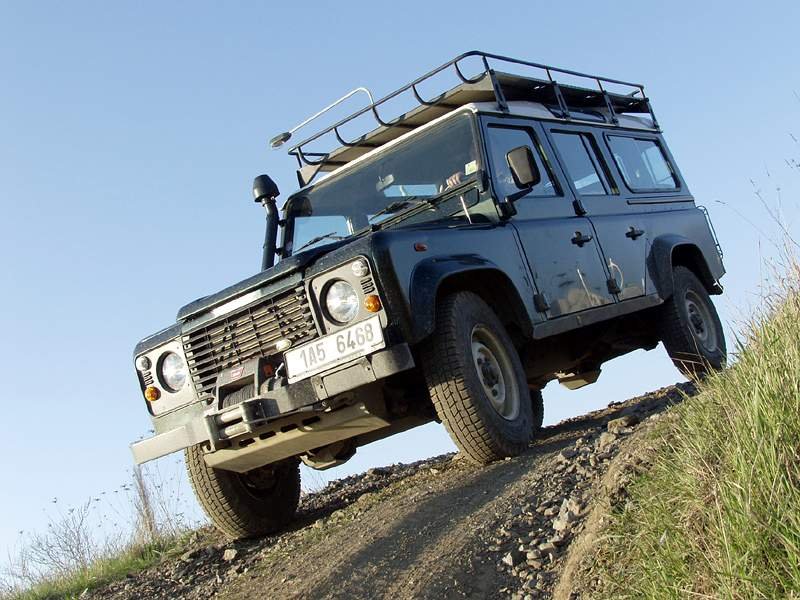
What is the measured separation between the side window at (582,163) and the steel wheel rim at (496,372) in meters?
1.97

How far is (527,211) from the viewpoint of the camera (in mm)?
6078

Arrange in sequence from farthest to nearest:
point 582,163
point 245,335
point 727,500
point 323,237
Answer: point 582,163 < point 323,237 < point 245,335 < point 727,500

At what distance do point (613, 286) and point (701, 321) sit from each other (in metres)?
1.66

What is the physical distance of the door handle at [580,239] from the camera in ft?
20.9

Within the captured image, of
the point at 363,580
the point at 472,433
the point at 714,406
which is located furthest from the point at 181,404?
the point at 714,406

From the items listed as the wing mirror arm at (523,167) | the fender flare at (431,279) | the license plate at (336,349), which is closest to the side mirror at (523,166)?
the wing mirror arm at (523,167)

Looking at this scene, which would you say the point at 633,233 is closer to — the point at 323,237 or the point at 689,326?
the point at 689,326

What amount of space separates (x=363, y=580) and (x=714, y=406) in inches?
59.3

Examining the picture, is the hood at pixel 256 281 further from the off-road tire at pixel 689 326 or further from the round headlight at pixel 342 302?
the off-road tire at pixel 689 326

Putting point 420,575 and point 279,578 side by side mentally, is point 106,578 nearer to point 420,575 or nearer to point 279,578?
point 279,578

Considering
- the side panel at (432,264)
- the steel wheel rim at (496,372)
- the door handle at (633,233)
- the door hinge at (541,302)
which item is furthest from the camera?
the door handle at (633,233)

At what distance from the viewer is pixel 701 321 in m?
7.96

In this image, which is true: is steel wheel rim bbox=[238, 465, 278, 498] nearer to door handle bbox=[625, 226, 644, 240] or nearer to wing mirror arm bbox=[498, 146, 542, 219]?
wing mirror arm bbox=[498, 146, 542, 219]

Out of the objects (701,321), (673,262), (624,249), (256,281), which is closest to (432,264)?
(256,281)
